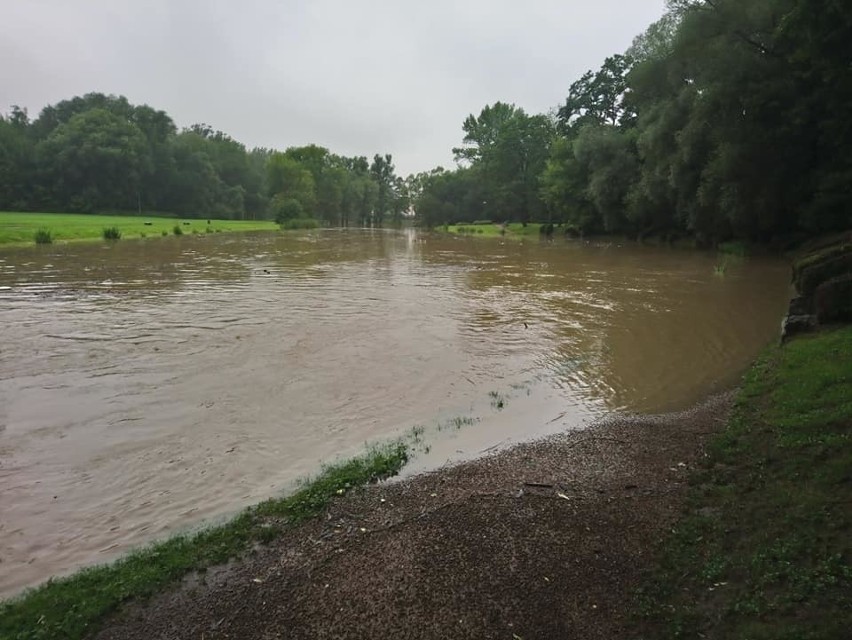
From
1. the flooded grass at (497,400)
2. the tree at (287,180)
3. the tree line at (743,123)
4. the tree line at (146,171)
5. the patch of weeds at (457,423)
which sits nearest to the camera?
the patch of weeds at (457,423)

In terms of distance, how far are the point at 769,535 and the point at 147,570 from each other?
4.97m

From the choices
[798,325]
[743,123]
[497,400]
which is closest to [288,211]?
[743,123]

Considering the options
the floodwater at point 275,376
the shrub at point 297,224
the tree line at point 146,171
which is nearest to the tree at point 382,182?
the tree line at point 146,171

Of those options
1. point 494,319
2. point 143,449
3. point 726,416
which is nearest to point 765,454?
point 726,416

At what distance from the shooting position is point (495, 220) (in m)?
91.8

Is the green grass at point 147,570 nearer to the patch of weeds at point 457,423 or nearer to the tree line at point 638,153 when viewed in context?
the patch of weeds at point 457,423

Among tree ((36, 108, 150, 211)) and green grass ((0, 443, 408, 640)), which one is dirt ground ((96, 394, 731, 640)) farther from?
tree ((36, 108, 150, 211))

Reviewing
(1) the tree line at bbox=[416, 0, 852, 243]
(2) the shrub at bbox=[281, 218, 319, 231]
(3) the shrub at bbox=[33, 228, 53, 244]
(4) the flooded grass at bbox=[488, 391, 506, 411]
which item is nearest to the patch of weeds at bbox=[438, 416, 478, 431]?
(4) the flooded grass at bbox=[488, 391, 506, 411]

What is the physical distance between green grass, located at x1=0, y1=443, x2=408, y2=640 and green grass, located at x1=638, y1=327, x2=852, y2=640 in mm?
3309

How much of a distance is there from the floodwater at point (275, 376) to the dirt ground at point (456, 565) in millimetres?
1366

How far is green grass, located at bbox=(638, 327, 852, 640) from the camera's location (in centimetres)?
334

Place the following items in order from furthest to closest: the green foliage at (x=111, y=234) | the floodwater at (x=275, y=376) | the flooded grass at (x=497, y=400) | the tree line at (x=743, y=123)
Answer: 1. the green foliage at (x=111, y=234)
2. the tree line at (x=743, y=123)
3. the flooded grass at (x=497, y=400)
4. the floodwater at (x=275, y=376)

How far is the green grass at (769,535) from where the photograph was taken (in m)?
3.34

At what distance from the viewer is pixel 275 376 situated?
414 inches
